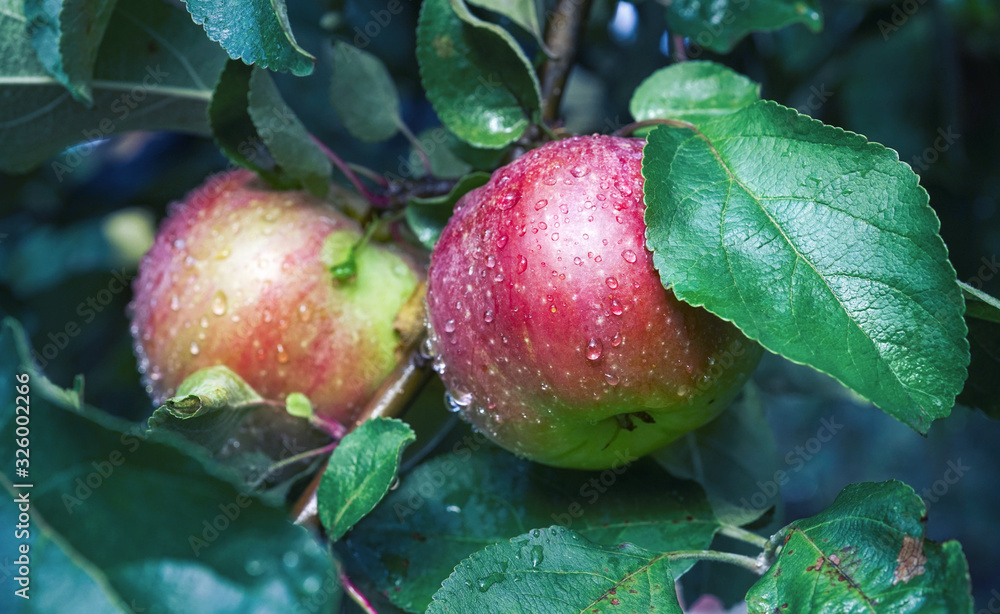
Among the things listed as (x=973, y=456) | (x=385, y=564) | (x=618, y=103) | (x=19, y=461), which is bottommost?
(x=973, y=456)

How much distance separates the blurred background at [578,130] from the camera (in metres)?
1.07

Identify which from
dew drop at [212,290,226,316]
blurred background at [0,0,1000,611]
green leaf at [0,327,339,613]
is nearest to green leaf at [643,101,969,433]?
green leaf at [0,327,339,613]

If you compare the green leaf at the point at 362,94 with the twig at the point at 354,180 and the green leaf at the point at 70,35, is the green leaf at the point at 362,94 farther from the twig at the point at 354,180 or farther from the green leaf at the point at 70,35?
the green leaf at the point at 70,35

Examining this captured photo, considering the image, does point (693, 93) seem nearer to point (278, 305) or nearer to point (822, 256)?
point (822, 256)

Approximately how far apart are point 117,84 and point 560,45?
→ 1.48ft

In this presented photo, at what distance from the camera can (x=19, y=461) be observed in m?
0.37

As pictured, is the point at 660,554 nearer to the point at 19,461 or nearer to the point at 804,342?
the point at 804,342

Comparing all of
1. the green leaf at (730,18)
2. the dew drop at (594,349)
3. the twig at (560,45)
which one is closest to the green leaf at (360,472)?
the dew drop at (594,349)

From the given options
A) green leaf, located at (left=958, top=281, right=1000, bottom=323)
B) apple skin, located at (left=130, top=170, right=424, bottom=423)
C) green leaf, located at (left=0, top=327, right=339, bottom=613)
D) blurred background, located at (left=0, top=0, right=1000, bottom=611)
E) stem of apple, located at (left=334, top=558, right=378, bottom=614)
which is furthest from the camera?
blurred background, located at (left=0, top=0, right=1000, bottom=611)

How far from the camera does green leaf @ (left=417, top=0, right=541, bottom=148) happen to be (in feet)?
2.10

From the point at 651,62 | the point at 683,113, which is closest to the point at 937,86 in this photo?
the point at 651,62

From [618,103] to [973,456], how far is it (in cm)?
191

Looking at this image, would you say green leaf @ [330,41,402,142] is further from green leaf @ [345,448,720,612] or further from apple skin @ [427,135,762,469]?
green leaf @ [345,448,720,612]

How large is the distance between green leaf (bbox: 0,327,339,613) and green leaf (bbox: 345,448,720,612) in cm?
26
